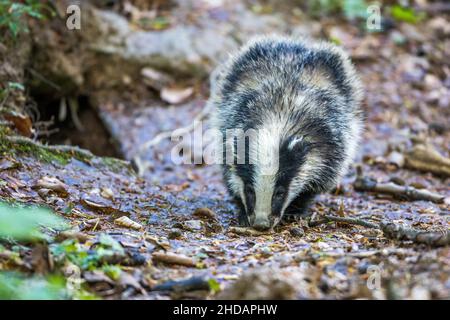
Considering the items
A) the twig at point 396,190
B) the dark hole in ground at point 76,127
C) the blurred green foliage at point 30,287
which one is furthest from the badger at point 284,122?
the dark hole in ground at point 76,127

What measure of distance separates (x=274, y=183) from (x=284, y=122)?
2.51ft

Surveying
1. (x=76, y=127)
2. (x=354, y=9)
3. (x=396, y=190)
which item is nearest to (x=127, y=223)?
(x=396, y=190)

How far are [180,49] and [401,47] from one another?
4.79 m

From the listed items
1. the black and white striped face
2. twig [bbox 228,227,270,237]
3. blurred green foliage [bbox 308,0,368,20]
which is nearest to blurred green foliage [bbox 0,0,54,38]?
the black and white striped face

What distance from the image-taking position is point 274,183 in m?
5.84

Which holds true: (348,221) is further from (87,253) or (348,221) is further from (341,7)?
(341,7)

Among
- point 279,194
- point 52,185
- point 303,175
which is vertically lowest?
point 279,194

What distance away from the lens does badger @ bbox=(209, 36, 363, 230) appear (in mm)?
5922

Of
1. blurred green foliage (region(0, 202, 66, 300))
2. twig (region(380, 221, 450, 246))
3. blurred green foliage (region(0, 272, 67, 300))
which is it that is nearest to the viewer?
blurred green foliage (region(0, 202, 66, 300))

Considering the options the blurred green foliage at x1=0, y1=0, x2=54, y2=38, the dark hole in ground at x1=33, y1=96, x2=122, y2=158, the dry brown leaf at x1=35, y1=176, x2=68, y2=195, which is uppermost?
the blurred green foliage at x1=0, y1=0, x2=54, y2=38

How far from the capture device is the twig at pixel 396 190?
24.7ft

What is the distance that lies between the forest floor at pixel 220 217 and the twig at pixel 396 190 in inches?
2.7

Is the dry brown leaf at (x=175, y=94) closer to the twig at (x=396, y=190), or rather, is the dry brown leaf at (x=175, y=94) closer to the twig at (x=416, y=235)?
the twig at (x=396, y=190)

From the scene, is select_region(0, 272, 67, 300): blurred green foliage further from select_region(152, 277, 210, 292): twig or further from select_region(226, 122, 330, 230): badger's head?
select_region(226, 122, 330, 230): badger's head
